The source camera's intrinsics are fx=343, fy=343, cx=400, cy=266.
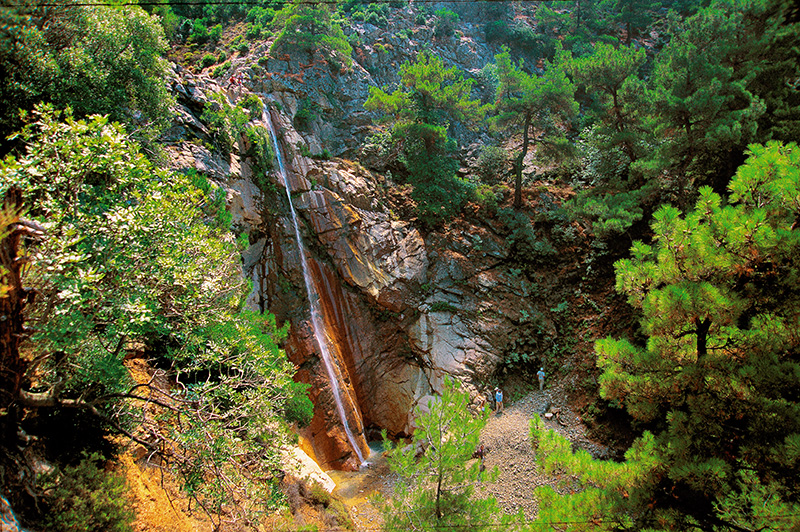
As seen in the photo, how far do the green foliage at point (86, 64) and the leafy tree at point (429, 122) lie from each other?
9120 millimetres

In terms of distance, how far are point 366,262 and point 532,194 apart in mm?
9179

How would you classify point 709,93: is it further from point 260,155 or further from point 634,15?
point 634,15

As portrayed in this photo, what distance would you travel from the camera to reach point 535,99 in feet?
48.4

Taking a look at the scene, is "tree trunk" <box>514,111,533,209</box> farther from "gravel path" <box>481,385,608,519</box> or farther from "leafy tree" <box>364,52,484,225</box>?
"gravel path" <box>481,385,608,519</box>

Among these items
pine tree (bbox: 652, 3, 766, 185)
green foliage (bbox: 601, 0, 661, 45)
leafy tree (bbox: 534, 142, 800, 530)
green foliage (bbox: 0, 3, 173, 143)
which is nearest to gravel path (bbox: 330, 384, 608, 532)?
leafy tree (bbox: 534, 142, 800, 530)

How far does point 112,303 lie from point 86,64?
739 centimetres

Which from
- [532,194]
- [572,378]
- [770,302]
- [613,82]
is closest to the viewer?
[770,302]

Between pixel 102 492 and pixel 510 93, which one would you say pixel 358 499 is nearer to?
pixel 102 492

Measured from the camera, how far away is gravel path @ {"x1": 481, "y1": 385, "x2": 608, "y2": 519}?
8.88 m

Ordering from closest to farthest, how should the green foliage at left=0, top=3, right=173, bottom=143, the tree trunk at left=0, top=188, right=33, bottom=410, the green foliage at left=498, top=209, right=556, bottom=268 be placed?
the tree trunk at left=0, top=188, right=33, bottom=410 < the green foliage at left=0, top=3, right=173, bottom=143 < the green foliage at left=498, top=209, right=556, bottom=268

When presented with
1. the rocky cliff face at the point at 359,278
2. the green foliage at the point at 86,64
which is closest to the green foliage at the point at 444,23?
the rocky cliff face at the point at 359,278

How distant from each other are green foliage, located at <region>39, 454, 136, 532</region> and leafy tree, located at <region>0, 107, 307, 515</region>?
1.90ft

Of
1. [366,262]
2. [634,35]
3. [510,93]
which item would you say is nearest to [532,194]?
[510,93]

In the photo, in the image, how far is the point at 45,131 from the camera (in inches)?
167
